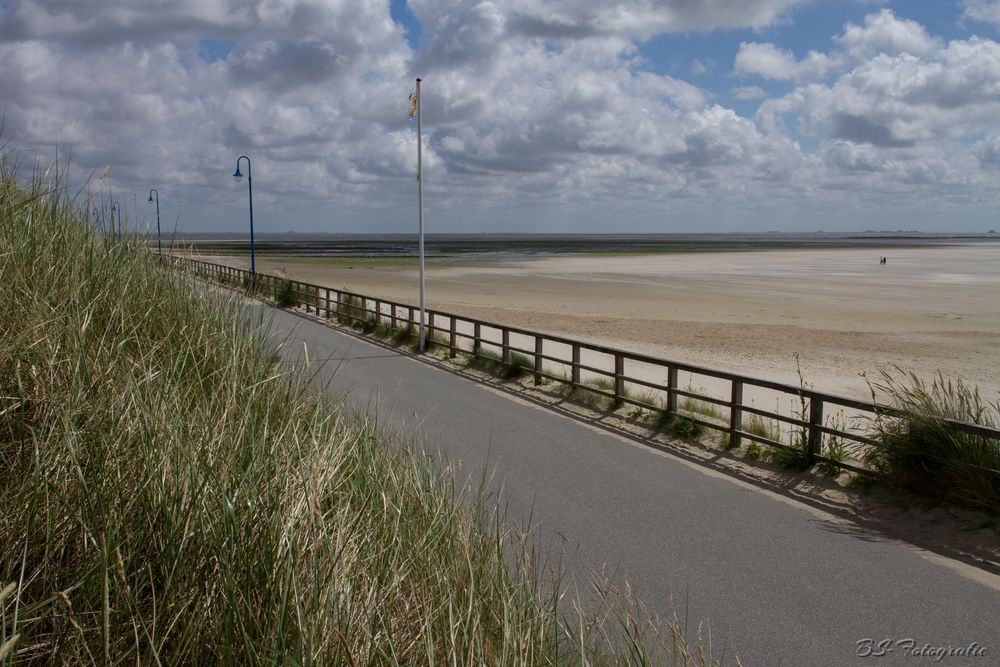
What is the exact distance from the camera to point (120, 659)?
2334 millimetres

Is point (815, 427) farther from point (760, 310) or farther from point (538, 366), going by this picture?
point (760, 310)

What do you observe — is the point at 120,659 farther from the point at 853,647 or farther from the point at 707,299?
the point at 707,299

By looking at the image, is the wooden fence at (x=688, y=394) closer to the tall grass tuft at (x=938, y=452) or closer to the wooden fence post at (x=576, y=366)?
the wooden fence post at (x=576, y=366)

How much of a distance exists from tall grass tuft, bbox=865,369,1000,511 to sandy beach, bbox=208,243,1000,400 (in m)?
8.15

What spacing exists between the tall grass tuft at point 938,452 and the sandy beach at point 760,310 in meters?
8.15

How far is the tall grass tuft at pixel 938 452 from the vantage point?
22.9ft

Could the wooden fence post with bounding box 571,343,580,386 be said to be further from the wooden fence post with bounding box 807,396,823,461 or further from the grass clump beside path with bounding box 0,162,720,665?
the grass clump beside path with bounding box 0,162,720,665

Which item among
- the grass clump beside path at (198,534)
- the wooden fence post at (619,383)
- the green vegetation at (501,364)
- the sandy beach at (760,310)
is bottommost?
the sandy beach at (760,310)

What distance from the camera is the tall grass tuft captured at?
275 inches

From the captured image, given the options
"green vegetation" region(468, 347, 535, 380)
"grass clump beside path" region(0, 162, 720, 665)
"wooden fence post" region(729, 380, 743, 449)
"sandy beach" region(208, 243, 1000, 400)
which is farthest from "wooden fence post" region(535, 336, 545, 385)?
"grass clump beside path" region(0, 162, 720, 665)

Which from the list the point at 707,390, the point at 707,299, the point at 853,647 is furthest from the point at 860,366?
the point at 707,299

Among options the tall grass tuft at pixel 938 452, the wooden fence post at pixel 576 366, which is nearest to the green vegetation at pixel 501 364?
the wooden fence post at pixel 576 366

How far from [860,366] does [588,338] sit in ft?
25.5

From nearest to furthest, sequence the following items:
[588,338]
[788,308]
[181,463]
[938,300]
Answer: [181,463], [588,338], [788,308], [938,300]
